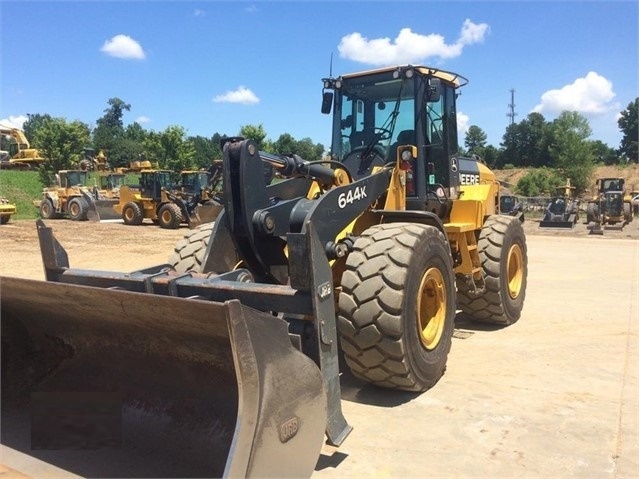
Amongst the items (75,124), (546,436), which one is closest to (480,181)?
(546,436)

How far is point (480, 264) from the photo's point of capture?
20.5ft

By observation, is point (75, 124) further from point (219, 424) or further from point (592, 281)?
point (219, 424)

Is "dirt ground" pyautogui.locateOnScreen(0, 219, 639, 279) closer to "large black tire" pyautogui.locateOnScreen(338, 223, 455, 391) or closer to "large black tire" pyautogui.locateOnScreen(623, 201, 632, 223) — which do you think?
"large black tire" pyautogui.locateOnScreen(623, 201, 632, 223)

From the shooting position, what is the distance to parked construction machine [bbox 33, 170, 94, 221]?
2628 cm

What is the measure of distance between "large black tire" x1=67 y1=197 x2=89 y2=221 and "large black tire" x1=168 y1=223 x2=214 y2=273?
76.4ft

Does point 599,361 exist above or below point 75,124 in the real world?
below

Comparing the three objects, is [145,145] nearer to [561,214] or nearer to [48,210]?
[48,210]

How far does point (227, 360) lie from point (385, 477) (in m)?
1.11

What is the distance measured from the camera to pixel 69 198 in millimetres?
27000

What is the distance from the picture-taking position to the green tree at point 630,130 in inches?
2911

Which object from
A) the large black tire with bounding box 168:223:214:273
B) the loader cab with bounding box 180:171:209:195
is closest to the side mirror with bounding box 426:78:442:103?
the large black tire with bounding box 168:223:214:273

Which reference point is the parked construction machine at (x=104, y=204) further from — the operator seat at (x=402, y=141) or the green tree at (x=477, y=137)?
the green tree at (x=477, y=137)

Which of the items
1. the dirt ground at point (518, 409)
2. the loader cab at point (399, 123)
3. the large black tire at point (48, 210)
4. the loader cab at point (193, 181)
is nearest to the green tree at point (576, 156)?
the loader cab at point (193, 181)

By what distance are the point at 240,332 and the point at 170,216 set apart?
20.9m
